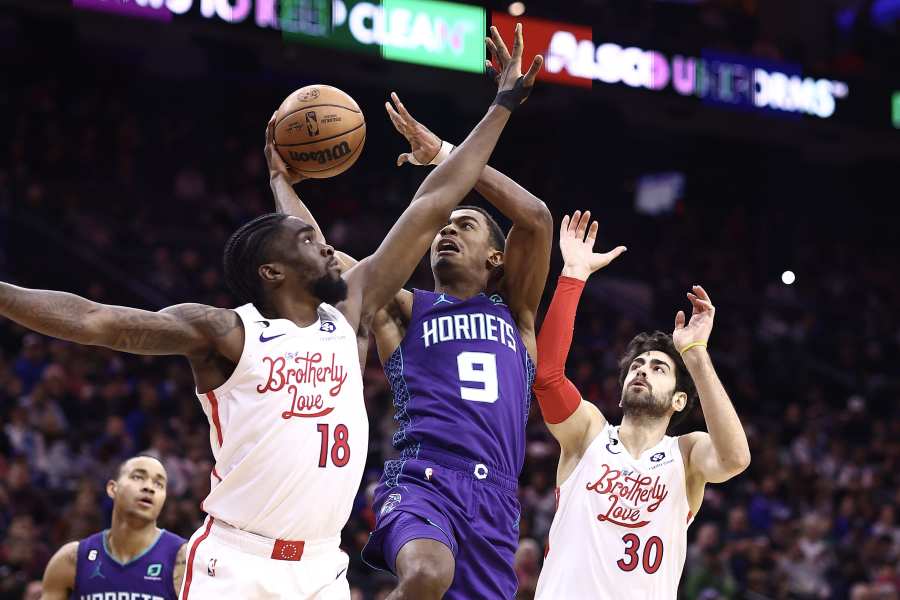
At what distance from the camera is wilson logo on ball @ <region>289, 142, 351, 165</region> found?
5.05m

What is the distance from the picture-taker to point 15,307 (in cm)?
339

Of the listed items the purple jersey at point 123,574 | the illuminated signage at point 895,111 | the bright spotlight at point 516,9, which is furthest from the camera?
the illuminated signage at point 895,111

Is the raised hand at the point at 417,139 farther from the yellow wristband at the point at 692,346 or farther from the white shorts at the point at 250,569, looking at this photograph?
the white shorts at the point at 250,569

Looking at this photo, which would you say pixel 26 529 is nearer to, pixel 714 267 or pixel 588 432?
pixel 588 432

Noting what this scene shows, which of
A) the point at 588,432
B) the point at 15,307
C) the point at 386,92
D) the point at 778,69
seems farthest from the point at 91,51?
the point at 15,307

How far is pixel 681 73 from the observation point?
1545 centimetres

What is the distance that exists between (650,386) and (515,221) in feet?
3.40

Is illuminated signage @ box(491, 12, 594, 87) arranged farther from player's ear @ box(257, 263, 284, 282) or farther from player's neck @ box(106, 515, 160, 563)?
player's ear @ box(257, 263, 284, 282)

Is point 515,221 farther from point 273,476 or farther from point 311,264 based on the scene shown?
point 273,476

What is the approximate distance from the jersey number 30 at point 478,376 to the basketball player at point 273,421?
87 cm

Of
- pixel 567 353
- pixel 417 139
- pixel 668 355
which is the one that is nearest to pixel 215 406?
pixel 417 139

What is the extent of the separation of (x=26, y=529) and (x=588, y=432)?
5.28 meters

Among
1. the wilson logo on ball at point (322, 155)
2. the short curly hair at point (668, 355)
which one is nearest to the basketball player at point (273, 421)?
the wilson logo on ball at point (322, 155)

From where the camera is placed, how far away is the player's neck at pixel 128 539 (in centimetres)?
Result: 665
